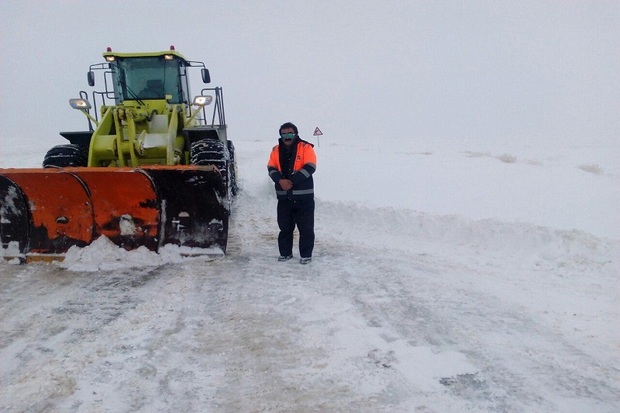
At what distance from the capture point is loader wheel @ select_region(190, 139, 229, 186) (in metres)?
6.58

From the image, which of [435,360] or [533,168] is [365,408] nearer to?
[435,360]

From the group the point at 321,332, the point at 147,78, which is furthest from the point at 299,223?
the point at 147,78

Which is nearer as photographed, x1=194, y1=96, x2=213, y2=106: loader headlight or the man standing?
the man standing

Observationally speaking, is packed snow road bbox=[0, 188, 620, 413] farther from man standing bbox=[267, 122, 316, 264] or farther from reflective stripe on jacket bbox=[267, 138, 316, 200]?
reflective stripe on jacket bbox=[267, 138, 316, 200]

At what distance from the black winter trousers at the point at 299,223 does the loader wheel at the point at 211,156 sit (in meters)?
1.41

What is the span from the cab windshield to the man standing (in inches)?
142

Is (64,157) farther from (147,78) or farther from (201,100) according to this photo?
(201,100)

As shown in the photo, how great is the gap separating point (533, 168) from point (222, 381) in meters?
10.6

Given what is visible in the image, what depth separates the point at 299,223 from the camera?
543 cm

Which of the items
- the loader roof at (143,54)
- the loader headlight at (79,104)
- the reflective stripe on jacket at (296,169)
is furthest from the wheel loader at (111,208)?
the loader roof at (143,54)

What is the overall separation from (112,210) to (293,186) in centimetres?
210

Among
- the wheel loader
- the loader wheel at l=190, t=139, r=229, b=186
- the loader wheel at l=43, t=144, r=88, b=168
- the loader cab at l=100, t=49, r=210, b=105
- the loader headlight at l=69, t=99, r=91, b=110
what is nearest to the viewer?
the wheel loader

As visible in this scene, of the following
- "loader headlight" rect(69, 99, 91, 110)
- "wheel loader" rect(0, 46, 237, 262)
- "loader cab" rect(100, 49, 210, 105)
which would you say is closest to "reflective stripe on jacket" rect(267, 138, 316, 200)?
"wheel loader" rect(0, 46, 237, 262)

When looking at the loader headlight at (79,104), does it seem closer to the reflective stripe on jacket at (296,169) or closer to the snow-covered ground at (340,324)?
the snow-covered ground at (340,324)
